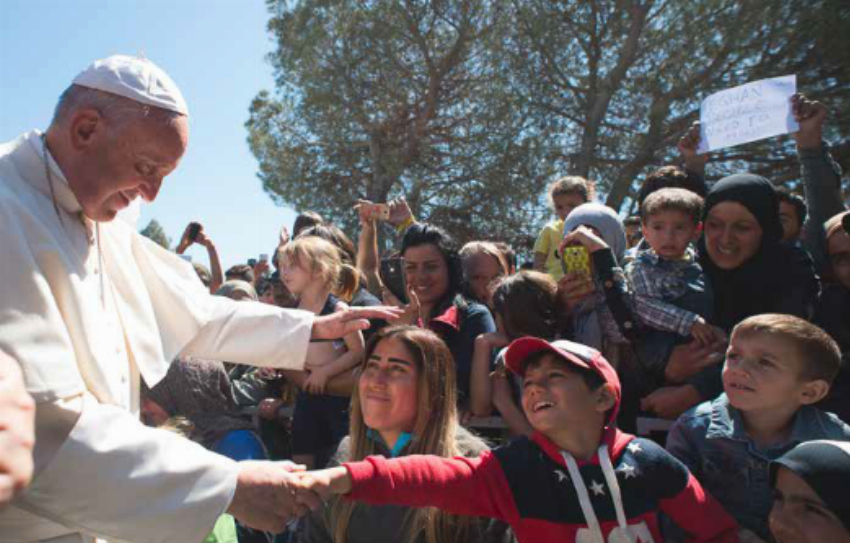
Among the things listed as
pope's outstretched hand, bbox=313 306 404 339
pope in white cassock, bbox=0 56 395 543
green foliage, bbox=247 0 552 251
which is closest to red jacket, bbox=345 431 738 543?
pope in white cassock, bbox=0 56 395 543

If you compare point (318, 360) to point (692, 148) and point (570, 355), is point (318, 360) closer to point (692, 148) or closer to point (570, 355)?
point (570, 355)

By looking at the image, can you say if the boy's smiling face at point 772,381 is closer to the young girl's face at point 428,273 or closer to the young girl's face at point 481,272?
the young girl's face at point 428,273

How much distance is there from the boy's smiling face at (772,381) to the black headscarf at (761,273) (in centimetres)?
68

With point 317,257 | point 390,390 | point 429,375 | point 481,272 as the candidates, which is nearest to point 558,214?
point 481,272

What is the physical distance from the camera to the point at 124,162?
2053mm

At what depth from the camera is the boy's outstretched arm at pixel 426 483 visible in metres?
1.93


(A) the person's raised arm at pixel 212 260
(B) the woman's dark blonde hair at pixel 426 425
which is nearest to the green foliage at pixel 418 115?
(A) the person's raised arm at pixel 212 260

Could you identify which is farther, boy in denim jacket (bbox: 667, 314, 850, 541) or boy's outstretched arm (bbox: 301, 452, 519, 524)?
boy in denim jacket (bbox: 667, 314, 850, 541)

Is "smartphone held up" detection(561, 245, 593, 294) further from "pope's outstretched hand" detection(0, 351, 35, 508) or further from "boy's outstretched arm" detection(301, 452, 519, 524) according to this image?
"pope's outstretched hand" detection(0, 351, 35, 508)

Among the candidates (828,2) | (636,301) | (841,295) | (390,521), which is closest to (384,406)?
(390,521)

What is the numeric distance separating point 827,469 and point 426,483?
1203mm

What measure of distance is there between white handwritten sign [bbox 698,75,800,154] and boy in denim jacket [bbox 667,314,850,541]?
5.70 ft

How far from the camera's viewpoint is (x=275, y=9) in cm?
1542

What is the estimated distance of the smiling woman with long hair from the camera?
2469mm
